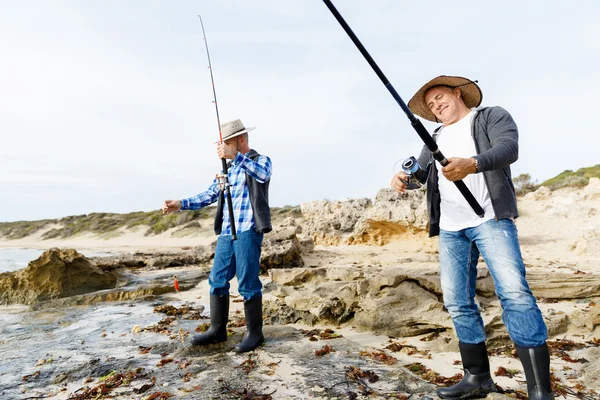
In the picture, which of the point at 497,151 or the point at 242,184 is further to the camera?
the point at 242,184

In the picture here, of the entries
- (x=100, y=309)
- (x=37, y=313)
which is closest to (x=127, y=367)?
(x=100, y=309)

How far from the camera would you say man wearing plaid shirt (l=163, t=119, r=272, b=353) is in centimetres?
429

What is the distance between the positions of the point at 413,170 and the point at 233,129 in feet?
6.74

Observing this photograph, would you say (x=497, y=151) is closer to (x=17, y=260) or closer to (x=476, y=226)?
(x=476, y=226)

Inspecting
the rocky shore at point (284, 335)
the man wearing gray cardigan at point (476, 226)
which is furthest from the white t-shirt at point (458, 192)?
the rocky shore at point (284, 335)

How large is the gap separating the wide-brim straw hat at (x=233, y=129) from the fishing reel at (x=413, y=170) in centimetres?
189

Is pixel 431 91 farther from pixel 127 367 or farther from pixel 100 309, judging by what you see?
pixel 100 309

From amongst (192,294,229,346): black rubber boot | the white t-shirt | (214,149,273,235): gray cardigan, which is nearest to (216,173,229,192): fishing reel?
(214,149,273,235): gray cardigan

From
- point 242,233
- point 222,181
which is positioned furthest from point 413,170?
point 222,181

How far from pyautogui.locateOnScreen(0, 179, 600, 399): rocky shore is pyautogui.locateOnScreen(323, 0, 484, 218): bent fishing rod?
1.30m

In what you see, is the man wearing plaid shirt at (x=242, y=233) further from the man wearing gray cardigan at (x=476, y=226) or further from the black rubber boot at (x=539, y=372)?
the black rubber boot at (x=539, y=372)

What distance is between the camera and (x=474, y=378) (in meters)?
3.06

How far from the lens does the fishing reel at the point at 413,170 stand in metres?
3.23

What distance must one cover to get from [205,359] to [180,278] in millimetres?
6553
